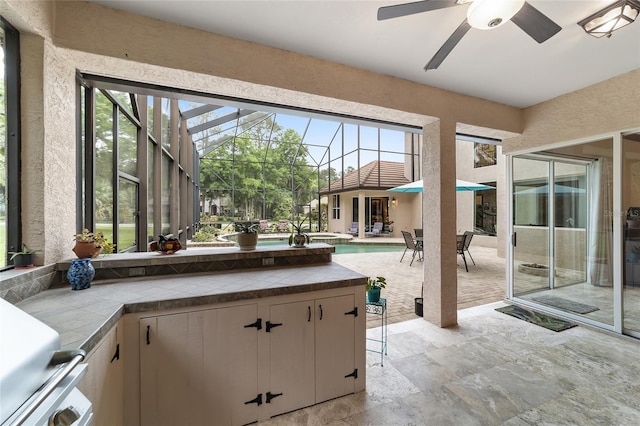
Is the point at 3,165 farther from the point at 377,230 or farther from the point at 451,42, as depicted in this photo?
the point at 377,230

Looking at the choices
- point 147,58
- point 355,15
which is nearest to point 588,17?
point 355,15

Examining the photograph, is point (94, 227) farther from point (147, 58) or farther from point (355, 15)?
point (355, 15)

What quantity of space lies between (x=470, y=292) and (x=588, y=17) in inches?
150

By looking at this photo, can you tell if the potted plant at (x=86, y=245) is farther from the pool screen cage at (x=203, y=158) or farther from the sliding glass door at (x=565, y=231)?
the sliding glass door at (x=565, y=231)

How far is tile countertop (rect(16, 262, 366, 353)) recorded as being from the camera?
124 centimetres

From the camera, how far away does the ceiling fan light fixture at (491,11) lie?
53.9 inches

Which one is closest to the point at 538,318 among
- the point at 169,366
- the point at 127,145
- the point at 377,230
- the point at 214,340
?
the point at 214,340

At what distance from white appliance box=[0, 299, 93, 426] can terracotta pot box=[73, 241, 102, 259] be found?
96 centimetres

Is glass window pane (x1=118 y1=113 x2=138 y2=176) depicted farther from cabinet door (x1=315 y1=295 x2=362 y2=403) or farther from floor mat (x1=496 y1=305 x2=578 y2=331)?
floor mat (x1=496 y1=305 x2=578 y2=331)

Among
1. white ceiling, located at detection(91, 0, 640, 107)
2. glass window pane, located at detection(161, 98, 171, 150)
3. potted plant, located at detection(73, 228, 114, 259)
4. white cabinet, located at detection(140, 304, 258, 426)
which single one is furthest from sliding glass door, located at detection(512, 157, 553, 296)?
glass window pane, located at detection(161, 98, 171, 150)

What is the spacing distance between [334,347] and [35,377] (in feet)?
5.12

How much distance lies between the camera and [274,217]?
47.3ft

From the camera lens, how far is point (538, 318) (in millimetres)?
3312

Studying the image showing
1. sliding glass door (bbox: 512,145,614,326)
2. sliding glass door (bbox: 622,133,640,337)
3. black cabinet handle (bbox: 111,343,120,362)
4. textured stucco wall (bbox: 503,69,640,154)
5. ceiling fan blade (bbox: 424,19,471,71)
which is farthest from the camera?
sliding glass door (bbox: 512,145,614,326)
